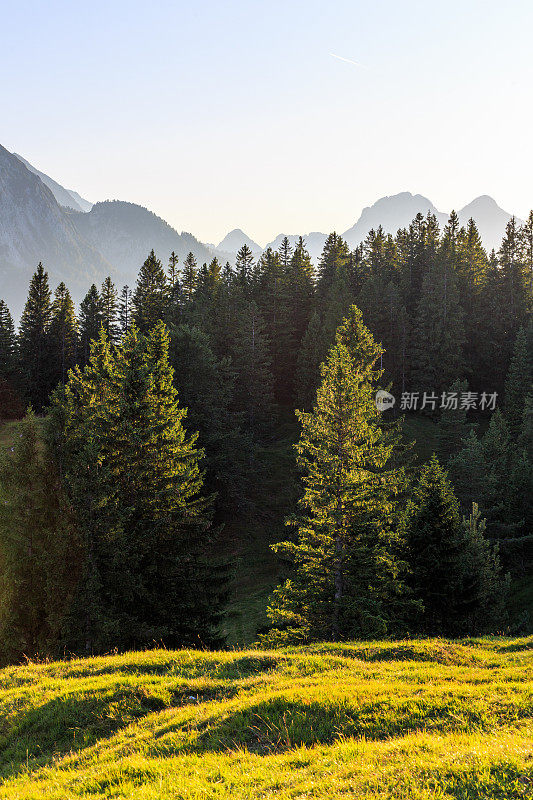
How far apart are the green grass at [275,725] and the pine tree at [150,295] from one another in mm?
53013

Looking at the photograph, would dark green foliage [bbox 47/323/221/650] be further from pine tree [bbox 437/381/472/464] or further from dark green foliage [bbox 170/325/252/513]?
pine tree [bbox 437/381/472/464]

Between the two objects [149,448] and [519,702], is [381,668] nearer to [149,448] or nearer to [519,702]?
[519,702]

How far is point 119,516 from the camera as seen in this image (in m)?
18.9

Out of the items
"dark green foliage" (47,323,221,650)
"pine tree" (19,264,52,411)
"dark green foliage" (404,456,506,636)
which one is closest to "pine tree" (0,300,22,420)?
"pine tree" (19,264,52,411)

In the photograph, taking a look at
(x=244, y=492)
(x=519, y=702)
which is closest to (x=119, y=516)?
(x=519, y=702)

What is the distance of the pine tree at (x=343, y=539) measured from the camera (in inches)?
724

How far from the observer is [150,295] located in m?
64.3

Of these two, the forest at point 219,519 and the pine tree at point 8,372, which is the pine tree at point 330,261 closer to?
the forest at point 219,519

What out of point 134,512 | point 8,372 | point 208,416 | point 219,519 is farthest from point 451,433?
point 8,372

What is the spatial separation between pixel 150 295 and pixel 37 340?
17.7 meters

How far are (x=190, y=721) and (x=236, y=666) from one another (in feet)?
12.1

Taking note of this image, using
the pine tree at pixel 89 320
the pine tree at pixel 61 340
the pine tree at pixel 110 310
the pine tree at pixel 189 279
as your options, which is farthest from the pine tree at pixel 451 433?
the pine tree at pixel 61 340

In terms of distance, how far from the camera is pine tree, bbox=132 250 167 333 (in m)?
62.3

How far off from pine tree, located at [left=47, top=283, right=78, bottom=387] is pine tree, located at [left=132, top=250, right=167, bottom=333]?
30.3 ft
